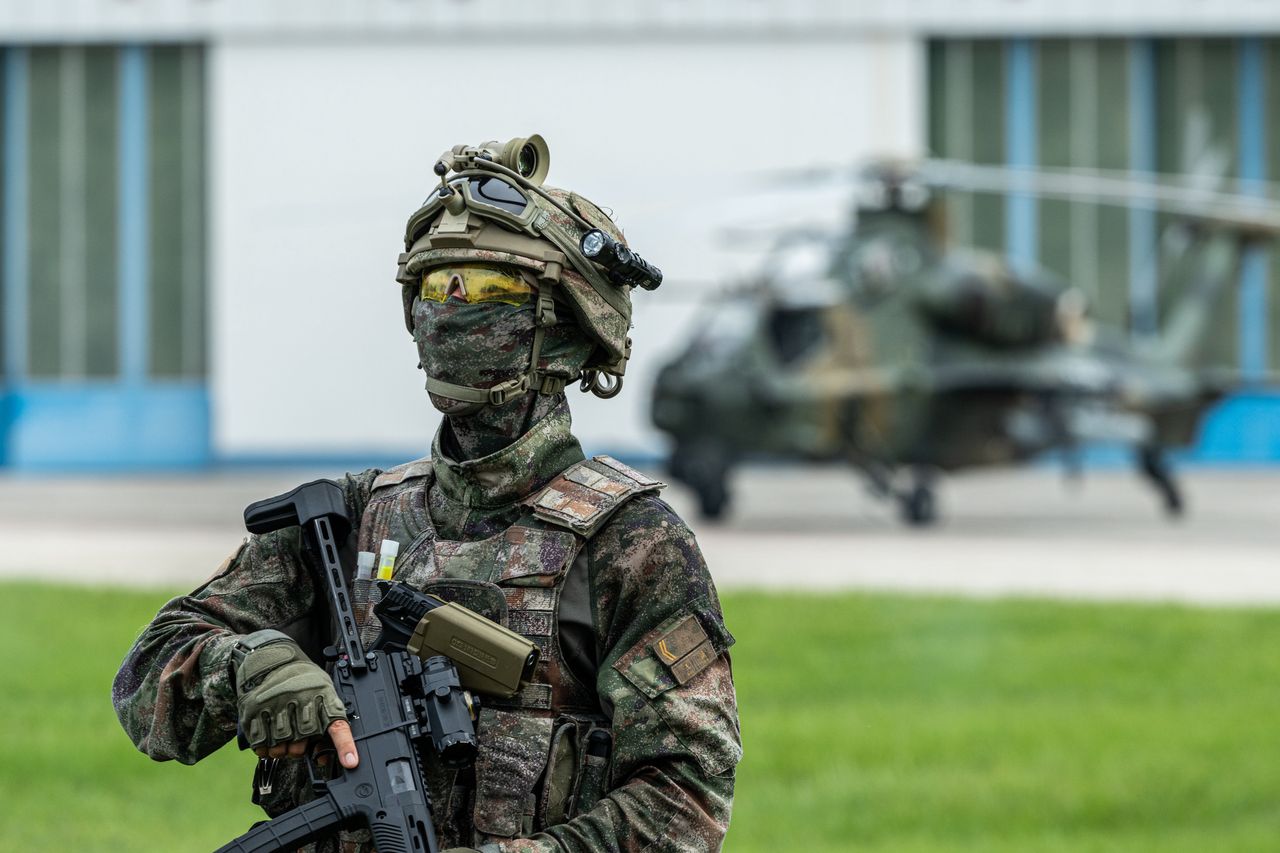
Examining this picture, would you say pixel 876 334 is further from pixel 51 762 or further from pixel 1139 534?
pixel 51 762

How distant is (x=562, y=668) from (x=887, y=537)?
1275 centimetres

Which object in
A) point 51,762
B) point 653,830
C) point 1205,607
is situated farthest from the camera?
point 1205,607

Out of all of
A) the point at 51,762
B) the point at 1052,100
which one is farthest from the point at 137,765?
the point at 1052,100

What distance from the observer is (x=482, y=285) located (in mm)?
2414

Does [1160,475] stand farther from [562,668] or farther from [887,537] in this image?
[562,668]

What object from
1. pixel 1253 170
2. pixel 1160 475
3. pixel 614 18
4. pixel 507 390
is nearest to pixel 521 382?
pixel 507 390

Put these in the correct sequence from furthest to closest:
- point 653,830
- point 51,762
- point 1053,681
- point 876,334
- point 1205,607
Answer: point 876,334, point 1205,607, point 1053,681, point 51,762, point 653,830

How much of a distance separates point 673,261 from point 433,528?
20.7m

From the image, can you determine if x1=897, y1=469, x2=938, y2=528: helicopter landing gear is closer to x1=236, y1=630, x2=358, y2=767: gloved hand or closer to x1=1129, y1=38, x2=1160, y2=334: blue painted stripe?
x1=1129, y1=38, x2=1160, y2=334: blue painted stripe

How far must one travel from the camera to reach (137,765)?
6953 mm

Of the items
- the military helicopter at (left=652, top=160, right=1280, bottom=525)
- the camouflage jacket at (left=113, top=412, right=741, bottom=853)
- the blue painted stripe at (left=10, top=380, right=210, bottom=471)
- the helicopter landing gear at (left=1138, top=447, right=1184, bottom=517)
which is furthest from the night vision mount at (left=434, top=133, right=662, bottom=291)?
the blue painted stripe at (left=10, top=380, right=210, bottom=471)

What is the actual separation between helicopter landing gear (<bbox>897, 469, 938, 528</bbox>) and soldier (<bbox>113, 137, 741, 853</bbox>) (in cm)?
1305

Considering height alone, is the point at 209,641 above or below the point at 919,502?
above

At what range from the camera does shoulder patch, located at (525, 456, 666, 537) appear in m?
2.37
